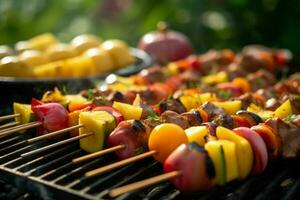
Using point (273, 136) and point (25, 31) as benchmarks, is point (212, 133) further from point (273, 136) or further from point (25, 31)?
point (25, 31)

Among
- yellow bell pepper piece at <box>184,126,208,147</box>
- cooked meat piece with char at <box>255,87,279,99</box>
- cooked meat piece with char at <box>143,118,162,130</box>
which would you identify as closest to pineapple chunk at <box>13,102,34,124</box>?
cooked meat piece with char at <box>143,118,162,130</box>

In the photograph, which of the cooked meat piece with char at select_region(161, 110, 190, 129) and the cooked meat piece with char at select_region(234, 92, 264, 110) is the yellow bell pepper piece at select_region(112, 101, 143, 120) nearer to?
the cooked meat piece with char at select_region(161, 110, 190, 129)

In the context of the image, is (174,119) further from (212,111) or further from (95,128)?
(95,128)

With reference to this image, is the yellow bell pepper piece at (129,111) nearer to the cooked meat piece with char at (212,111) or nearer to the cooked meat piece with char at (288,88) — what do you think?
the cooked meat piece with char at (212,111)

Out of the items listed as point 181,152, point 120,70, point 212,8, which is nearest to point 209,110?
point 181,152

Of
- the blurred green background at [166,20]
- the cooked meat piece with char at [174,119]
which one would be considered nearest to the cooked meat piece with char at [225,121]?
the cooked meat piece with char at [174,119]

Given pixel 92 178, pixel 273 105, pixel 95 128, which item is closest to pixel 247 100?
pixel 273 105
